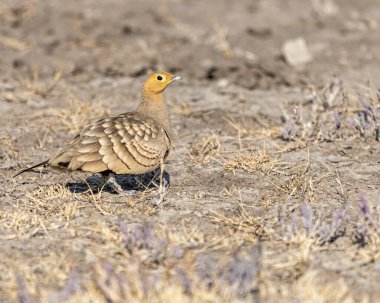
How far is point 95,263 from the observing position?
14.3 ft

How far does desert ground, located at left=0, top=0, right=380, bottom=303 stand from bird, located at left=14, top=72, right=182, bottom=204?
0.90ft

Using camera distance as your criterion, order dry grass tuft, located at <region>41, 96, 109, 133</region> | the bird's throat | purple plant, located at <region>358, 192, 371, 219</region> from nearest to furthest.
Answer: purple plant, located at <region>358, 192, 371, 219</region> < the bird's throat < dry grass tuft, located at <region>41, 96, 109, 133</region>

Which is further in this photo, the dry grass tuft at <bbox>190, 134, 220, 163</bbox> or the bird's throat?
the dry grass tuft at <bbox>190, 134, 220, 163</bbox>

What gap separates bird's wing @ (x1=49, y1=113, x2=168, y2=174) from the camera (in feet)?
17.1

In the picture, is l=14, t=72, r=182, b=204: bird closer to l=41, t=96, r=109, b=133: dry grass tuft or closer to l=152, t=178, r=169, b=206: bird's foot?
l=152, t=178, r=169, b=206: bird's foot

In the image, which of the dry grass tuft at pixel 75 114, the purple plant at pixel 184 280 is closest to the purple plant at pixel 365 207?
the purple plant at pixel 184 280

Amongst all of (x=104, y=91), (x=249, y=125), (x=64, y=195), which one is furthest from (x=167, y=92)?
(x=64, y=195)

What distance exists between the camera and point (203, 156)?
638cm

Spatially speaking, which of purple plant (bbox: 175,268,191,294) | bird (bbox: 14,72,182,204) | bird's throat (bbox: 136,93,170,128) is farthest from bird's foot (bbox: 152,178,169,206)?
purple plant (bbox: 175,268,191,294)

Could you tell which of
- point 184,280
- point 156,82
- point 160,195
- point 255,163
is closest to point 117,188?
point 160,195

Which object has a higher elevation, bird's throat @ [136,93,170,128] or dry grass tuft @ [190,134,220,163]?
bird's throat @ [136,93,170,128]

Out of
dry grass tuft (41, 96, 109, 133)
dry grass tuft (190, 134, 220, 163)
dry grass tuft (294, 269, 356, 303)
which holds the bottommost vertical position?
dry grass tuft (190, 134, 220, 163)

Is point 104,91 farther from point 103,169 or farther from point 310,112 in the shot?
point 103,169

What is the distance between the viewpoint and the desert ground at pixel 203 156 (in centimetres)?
420
